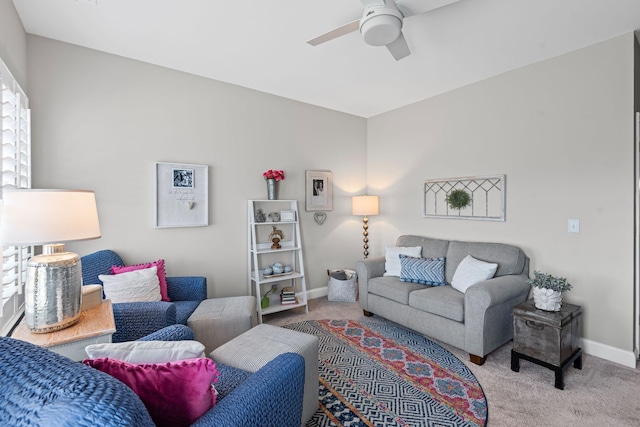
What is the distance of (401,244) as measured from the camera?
3859 millimetres

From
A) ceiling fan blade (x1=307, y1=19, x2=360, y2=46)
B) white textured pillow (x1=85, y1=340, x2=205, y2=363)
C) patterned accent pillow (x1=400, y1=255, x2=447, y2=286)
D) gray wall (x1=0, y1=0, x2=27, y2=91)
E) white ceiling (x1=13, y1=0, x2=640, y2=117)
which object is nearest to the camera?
white textured pillow (x1=85, y1=340, x2=205, y2=363)

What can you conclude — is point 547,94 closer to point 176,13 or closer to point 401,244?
point 401,244

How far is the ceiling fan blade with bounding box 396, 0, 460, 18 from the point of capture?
1870mm

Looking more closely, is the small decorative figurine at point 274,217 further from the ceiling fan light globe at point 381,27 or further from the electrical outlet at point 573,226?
the electrical outlet at point 573,226

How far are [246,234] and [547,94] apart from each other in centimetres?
336

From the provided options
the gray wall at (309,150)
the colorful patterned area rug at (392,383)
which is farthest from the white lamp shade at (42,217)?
the colorful patterned area rug at (392,383)

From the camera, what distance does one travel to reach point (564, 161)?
109 inches

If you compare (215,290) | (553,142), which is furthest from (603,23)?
(215,290)

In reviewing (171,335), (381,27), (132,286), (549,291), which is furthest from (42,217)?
(549,291)

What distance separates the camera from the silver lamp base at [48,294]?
138cm

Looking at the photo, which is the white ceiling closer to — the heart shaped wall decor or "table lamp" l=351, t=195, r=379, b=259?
"table lamp" l=351, t=195, r=379, b=259

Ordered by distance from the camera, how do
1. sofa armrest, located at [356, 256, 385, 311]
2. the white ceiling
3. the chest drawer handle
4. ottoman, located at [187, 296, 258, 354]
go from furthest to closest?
sofa armrest, located at [356, 256, 385, 311] → ottoman, located at [187, 296, 258, 354] → the chest drawer handle → the white ceiling

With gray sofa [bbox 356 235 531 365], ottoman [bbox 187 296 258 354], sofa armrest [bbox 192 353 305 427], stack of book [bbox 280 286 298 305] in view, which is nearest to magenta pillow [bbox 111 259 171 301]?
ottoman [bbox 187 296 258 354]

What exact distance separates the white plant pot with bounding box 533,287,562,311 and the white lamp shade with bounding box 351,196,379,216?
7.30ft
